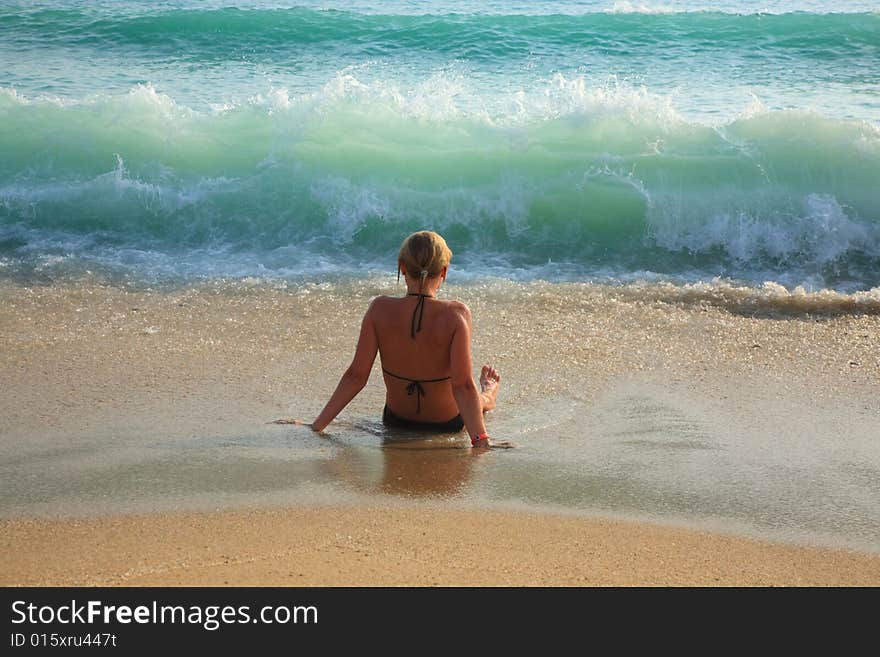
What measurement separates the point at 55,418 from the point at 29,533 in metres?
1.39

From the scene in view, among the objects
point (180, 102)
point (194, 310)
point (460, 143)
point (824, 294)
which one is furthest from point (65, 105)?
point (824, 294)

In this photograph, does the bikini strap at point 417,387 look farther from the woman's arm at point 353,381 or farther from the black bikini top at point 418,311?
the black bikini top at point 418,311

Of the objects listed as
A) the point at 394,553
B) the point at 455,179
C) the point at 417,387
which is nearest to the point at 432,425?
the point at 417,387

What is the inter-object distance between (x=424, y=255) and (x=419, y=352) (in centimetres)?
48

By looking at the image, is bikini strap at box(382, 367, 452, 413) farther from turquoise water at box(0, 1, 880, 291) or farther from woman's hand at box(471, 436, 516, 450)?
turquoise water at box(0, 1, 880, 291)

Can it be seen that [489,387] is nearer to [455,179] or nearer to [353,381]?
[353,381]

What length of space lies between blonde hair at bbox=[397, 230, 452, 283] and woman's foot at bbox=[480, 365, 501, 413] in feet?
2.52

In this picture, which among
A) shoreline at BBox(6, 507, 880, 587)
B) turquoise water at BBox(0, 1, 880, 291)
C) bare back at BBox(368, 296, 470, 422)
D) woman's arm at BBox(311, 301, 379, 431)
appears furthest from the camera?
turquoise water at BBox(0, 1, 880, 291)

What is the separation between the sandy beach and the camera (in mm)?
3340

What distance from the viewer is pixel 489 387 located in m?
5.05

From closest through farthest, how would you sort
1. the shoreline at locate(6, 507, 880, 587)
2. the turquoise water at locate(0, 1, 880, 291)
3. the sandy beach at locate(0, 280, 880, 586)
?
the shoreline at locate(6, 507, 880, 587), the sandy beach at locate(0, 280, 880, 586), the turquoise water at locate(0, 1, 880, 291)

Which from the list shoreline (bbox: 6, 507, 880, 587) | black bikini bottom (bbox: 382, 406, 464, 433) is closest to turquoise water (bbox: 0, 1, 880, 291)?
black bikini bottom (bbox: 382, 406, 464, 433)

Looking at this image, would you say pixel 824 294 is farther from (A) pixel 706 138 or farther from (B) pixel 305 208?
(B) pixel 305 208

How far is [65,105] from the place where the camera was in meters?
11.5
